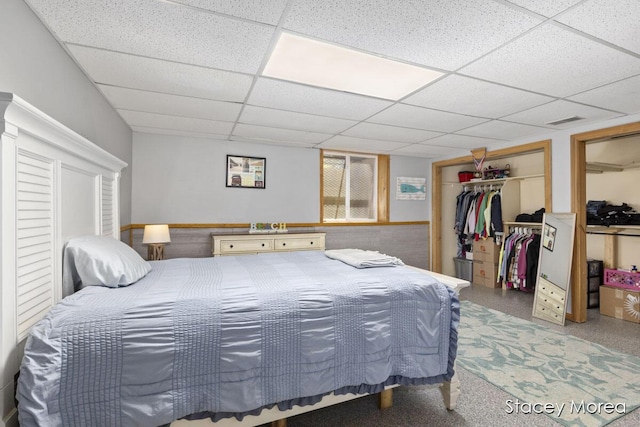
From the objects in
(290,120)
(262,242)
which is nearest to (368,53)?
(290,120)

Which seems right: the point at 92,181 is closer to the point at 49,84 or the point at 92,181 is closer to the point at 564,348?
the point at 49,84

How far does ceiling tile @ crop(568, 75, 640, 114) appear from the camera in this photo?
2.28 m

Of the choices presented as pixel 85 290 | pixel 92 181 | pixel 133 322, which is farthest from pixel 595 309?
pixel 92 181

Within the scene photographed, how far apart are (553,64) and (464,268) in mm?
4183

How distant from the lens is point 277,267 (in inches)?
85.5

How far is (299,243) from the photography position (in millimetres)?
4242

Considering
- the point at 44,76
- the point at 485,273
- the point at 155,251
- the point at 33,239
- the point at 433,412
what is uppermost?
the point at 44,76

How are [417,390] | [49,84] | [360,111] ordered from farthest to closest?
[360,111], [417,390], [49,84]

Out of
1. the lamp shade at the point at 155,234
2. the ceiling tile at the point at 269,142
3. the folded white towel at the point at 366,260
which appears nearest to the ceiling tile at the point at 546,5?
the folded white towel at the point at 366,260

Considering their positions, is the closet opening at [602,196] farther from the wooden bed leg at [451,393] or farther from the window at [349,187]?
the window at [349,187]

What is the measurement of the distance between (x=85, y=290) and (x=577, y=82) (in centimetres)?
347

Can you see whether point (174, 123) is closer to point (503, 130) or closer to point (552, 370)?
point (503, 130)

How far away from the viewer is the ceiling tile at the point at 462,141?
393 centimetres

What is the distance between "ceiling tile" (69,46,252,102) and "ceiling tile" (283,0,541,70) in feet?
2.80
